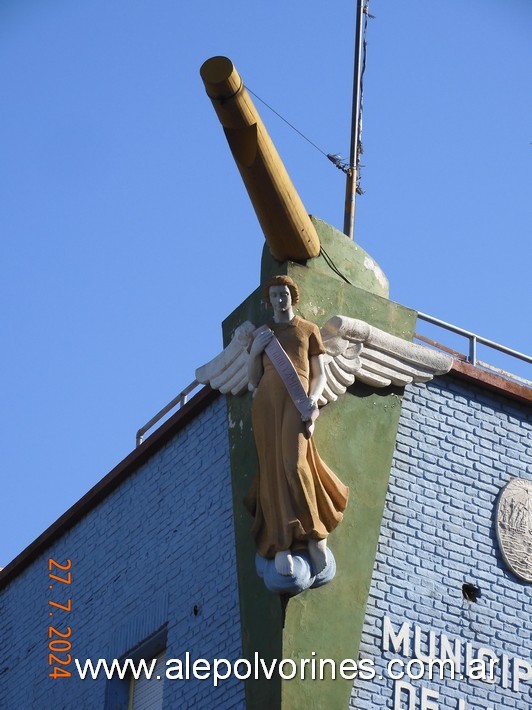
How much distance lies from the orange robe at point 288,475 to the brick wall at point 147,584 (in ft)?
4.47

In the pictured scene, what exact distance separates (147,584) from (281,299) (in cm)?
439

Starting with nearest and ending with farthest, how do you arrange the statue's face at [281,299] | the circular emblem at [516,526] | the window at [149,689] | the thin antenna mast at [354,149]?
the statue's face at [281,299]
the circular emblem at [516,526]
the window at [149,689]
the thin antenna mast at [354,149]

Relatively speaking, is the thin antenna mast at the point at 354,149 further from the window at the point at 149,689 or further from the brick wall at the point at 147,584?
the window at the point at 149,689

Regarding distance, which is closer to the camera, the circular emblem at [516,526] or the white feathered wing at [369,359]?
the white feathered wing at [369,359]

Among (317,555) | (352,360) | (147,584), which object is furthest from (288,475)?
(147,584)

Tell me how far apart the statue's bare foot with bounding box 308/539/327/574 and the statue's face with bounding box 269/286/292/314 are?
268 cm

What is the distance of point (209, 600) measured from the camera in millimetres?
22953

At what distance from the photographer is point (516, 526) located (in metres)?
23.4

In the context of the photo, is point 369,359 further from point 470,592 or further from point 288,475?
point 470,592

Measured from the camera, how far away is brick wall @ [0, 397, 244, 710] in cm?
2288

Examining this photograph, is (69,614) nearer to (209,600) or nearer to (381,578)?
(209,600)

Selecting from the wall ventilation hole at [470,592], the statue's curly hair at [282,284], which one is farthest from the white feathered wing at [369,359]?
the wall ventilation hole at [470,592]

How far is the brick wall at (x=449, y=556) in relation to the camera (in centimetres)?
2200

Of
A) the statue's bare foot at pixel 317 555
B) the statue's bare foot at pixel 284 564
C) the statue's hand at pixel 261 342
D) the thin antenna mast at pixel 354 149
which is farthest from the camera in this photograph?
the thin antenna mast at pixel 354 149
